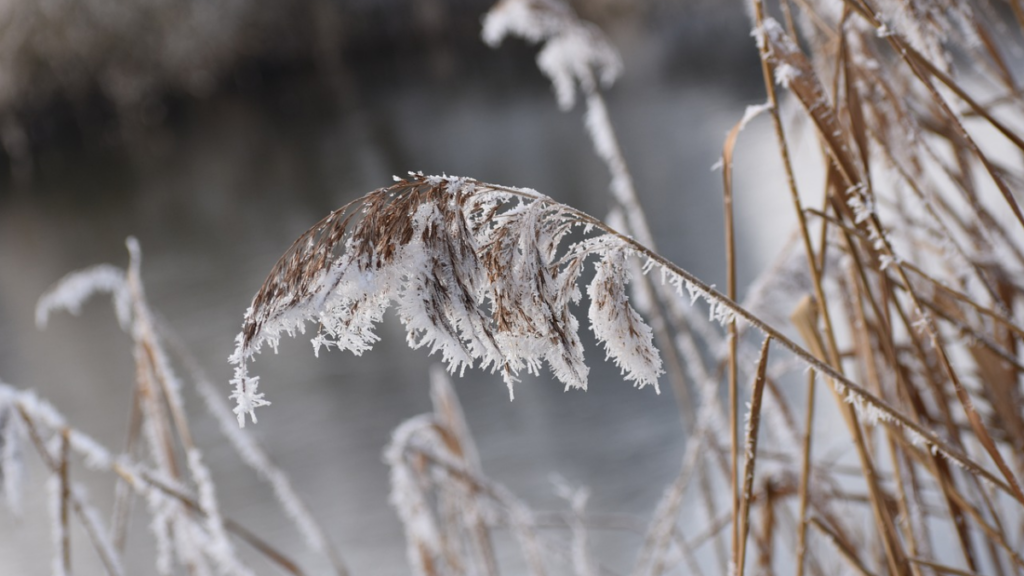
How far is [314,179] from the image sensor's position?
23.7 ft

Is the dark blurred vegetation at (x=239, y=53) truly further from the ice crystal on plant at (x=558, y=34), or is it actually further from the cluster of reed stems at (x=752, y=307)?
the cluster of reed stems at (x=752, y=307)

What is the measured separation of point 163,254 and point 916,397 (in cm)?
587

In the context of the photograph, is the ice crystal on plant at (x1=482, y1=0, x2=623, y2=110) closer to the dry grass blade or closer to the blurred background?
the dry grass blade

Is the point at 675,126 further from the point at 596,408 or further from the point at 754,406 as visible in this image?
the point at 754,406

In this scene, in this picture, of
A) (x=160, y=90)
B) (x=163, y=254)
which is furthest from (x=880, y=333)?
(x=160, y=90)

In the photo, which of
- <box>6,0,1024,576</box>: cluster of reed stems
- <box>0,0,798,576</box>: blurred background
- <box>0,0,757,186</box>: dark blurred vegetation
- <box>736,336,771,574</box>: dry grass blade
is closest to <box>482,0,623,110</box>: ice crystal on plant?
<box>6,0,1024,576</box>: cluster of reed stems

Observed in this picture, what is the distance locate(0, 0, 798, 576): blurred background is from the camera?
2.88m

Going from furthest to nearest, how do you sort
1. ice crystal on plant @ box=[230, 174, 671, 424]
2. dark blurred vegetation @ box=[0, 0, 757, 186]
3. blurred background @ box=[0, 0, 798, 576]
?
dark blurred vegetation @ box=[0, 0, 757, 186]
blurred background @ box=[0, 0, 798, 576]
ice crystal on plant @ box=[230, 174, 671, 424]

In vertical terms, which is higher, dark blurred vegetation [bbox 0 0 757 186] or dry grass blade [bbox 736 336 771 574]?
dark blurred vegetation [bbox 0 0 757 186]

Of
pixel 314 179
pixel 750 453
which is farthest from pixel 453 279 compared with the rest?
pixel 314 179

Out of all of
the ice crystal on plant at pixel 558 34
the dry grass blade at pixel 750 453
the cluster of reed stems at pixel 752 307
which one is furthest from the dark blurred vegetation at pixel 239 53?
the dry grass blade at pixel 750 453

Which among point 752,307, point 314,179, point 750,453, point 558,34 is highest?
point 314,179

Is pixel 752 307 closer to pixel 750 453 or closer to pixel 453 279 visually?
pixel 750 453

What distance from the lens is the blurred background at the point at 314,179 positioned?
2885 millimetres
